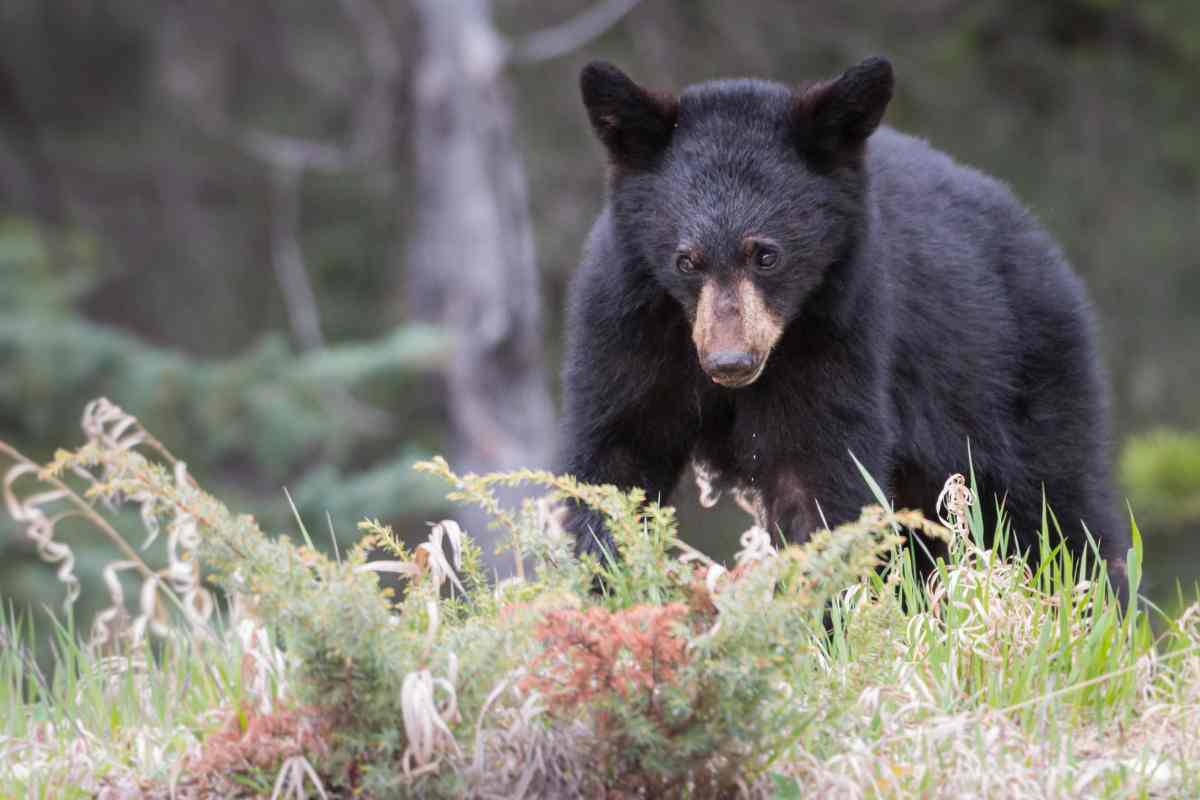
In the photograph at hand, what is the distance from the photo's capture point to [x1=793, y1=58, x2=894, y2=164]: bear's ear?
3980mm

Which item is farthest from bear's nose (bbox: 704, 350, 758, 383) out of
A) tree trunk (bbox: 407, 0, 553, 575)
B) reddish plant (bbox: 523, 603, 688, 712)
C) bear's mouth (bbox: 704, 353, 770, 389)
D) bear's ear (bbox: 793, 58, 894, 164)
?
tree trunk (bbox: 407, 0, 553, 575)

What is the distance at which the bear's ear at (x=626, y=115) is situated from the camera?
4.07 meters

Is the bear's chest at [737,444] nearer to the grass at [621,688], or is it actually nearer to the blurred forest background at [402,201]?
the grass at [621,688]

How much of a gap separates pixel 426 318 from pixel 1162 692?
28.6 ft

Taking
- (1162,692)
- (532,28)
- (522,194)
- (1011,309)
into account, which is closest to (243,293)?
(532,28)

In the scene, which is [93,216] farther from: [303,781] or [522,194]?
[303,781]

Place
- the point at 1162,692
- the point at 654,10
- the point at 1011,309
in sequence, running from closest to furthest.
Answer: the point at 1162,692 < the point at 1011,309 < the point at 654,10

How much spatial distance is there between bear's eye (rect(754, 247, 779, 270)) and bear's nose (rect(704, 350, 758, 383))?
0.33 metres

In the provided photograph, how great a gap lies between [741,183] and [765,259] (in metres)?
0.21

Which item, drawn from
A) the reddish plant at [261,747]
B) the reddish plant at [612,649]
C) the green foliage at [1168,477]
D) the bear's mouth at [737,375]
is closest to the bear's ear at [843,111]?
the bear's mouth at [737,375]

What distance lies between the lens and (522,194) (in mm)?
11164

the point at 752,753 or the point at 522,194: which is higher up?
the point at 522,194

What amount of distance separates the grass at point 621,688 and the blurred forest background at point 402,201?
555 cm

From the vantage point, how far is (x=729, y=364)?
3.64 m
